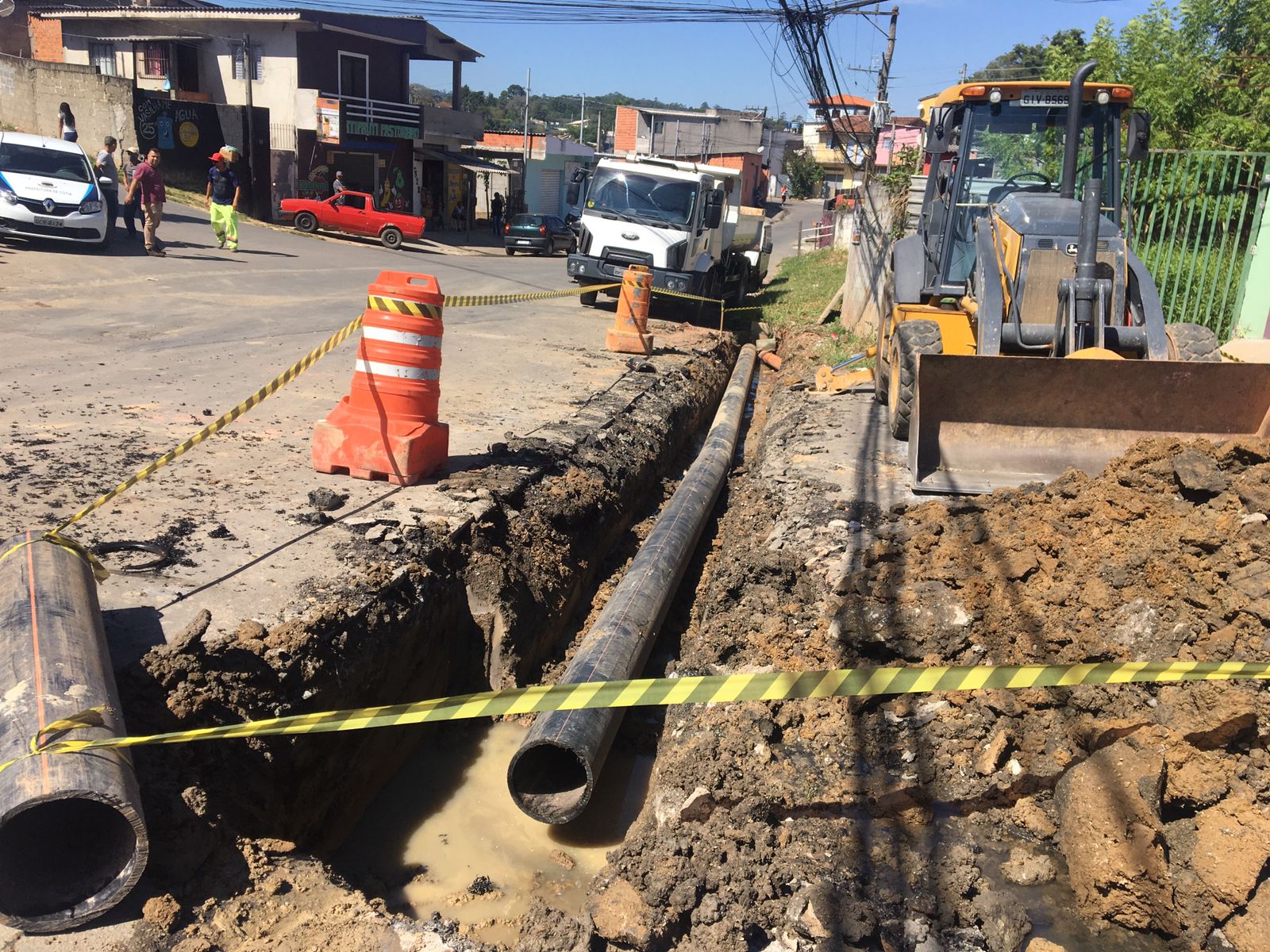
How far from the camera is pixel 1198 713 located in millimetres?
3881

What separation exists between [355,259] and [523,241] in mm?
8904

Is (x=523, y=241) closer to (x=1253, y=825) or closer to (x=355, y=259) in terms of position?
(x=355, y=259)

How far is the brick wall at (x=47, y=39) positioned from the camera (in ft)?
116

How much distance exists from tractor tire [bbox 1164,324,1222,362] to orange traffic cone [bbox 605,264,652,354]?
6.44 meters

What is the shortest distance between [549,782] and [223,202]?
1901 cm

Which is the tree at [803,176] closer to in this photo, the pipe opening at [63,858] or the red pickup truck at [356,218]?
the red pickup truck at [356,218]

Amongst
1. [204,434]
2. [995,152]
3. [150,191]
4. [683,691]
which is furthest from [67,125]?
[683,691]

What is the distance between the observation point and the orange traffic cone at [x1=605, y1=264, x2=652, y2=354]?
40.6 feet

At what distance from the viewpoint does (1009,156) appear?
350 inches

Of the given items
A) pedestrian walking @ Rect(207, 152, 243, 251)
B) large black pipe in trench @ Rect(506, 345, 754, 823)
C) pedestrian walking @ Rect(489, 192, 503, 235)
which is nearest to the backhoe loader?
large black pipe in trench @ Rect(506, 345, 754, 823)

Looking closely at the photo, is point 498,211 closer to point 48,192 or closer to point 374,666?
point 48,192

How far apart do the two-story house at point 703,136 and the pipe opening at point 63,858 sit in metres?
66.6

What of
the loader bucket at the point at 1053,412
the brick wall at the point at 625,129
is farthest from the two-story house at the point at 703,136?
the loader bucket at the point at 1053,412

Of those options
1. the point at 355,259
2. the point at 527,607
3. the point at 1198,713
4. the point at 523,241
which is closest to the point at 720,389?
the point at 527,607
